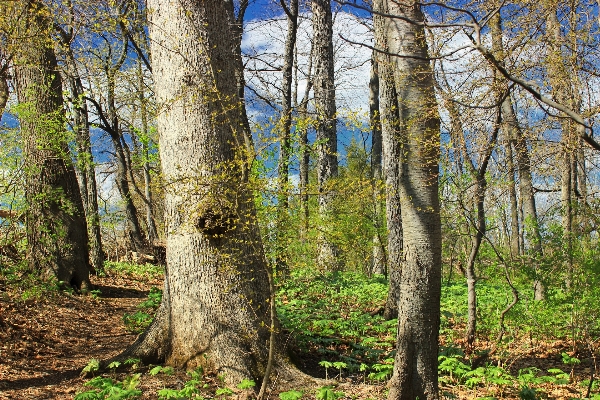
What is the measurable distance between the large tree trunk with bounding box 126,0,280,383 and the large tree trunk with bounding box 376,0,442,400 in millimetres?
1338

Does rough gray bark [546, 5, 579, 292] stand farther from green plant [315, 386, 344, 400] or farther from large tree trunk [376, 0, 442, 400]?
green plant [315, 386, 344, 400]

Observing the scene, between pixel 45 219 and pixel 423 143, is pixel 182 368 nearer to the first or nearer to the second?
pixel 423 143

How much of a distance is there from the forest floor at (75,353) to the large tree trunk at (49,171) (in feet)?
2.41

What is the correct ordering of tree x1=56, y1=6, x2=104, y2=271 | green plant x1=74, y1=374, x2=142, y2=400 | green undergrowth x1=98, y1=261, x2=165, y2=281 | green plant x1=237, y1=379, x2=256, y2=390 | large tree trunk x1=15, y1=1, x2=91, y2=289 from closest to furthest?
green plant x1=74, y1=374, x2=142, y2=400
green plant x1=237, y1=379, x2=256, y2=390
large tree trunk x1=15, y1=1, x2=91, y2=289
tree x1=56, y1=6, x2=104, y2=271
green undergrowth x1=98, y1=261, x2=165, y2=281

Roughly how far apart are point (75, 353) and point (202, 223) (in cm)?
310

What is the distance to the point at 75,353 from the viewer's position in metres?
5.98

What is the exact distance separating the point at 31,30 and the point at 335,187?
22.3 ft

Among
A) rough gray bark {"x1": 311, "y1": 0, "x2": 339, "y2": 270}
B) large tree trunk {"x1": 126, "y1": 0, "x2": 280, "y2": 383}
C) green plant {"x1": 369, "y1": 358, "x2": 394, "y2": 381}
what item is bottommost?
green plant {"x1": 369, "y1": 358, "x2": 394, "y2": 381}

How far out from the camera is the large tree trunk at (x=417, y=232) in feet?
13.5

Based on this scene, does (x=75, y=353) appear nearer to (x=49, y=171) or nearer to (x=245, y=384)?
(x=245, y=384)

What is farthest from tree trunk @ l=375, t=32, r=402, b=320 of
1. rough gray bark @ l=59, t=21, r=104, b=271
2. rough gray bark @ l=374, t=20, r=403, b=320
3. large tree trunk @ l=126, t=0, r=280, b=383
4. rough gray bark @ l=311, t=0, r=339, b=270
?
rough gray bark @ l=59, t=21, r=104, b=271

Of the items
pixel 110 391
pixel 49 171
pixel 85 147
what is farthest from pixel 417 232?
pixel 85 147

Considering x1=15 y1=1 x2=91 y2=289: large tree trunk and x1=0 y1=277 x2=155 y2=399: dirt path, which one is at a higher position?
x1=15 y1=1 x2=91 y2=289: large tree trunk

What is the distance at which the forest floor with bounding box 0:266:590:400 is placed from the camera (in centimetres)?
439
